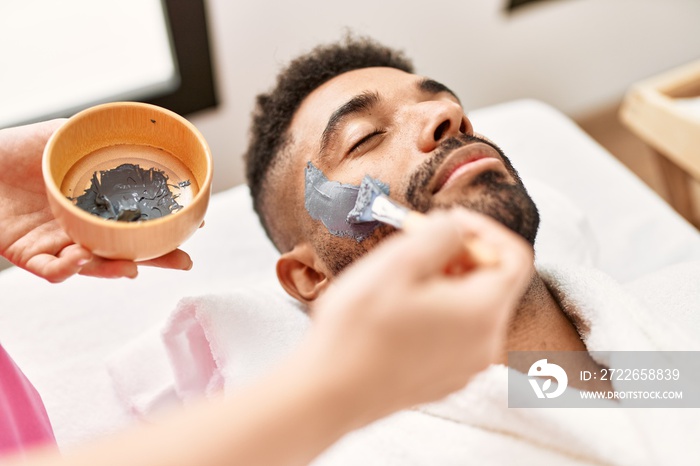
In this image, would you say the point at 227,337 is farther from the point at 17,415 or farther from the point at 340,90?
the point at 340,90

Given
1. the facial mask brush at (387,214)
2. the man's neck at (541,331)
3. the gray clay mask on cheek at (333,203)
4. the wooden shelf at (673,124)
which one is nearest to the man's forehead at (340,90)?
the gray clay mask on cheek at (333,203)

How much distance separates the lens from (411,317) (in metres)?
0.59

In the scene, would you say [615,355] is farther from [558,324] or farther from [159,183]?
[159,183]

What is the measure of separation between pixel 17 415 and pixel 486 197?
845mm

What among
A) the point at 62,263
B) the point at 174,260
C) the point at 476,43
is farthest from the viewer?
the point at 476,43

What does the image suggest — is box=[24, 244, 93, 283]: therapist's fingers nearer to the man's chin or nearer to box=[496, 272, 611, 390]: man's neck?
the man's chin

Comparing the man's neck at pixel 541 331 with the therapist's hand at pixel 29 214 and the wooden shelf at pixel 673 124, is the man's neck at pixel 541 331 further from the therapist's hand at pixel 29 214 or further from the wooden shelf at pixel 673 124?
the wooden shelf at pixel 673 124

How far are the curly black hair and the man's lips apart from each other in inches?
15.0

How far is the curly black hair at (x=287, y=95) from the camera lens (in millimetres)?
1270

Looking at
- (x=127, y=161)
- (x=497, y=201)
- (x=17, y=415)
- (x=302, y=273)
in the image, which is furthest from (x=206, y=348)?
(x=497, y=201)

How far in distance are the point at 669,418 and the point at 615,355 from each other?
0.40 ft

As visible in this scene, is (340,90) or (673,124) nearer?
(340,90)

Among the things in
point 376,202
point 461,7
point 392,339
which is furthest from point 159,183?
point 461,7

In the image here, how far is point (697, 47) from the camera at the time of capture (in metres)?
2.67
